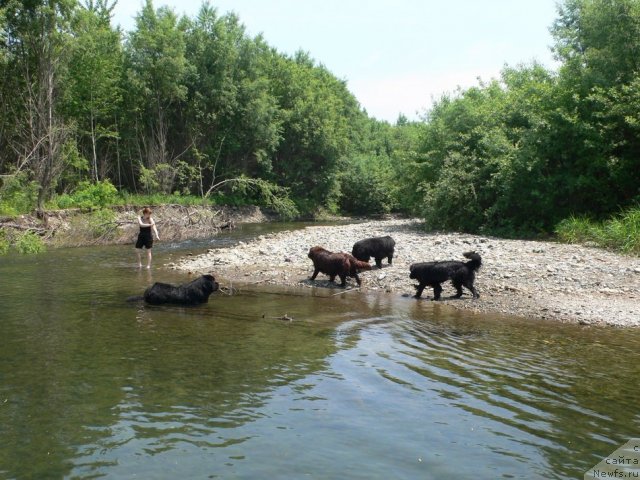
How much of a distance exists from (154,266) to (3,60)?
61.9ft

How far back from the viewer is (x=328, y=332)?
Result: 33.2ft

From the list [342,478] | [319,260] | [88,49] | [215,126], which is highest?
[88,49]

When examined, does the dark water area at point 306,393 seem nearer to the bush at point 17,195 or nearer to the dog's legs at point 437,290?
the dog's legs at point 437,290

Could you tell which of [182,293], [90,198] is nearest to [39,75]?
[90,198]

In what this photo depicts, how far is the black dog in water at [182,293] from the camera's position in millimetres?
12242

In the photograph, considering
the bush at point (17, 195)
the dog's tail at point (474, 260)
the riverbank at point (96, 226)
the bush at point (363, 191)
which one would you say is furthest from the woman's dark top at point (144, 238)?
the bush at point (363, 191)

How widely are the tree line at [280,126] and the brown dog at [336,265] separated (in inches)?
412

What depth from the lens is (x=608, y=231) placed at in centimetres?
1798

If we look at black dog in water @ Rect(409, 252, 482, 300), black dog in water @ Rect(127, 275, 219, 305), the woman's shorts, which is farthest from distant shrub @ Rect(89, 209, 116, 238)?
black dog in water @ Rect(409, 252, 482, 300)

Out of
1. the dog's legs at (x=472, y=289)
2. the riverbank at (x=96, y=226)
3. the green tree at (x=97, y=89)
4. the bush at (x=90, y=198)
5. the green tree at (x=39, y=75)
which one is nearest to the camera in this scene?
the dog's legs at (x=472, y=289)

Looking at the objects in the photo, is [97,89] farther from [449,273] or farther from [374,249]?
[449,273]

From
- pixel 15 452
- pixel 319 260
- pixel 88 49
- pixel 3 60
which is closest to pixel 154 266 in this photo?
pixel 319 260

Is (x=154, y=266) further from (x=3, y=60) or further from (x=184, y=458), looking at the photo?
(x=3, y=60)

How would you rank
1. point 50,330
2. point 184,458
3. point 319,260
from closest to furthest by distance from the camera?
point 184,458 < point 50,330 < point 319,260
